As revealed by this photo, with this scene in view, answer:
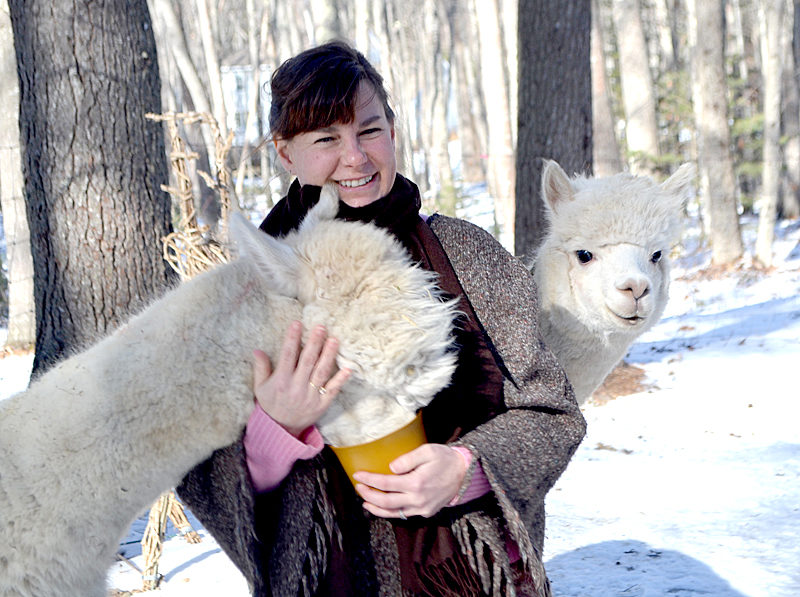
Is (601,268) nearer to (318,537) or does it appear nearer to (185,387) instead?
(318,537)

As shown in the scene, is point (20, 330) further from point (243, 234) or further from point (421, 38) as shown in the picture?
point (421, 38)

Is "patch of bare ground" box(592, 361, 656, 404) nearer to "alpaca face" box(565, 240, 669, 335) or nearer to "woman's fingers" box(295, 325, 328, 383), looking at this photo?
"alpaca face" box(565, 240, 669, 335)

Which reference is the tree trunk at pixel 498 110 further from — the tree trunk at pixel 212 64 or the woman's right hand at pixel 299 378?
the woman's right hand at pixel 299 378

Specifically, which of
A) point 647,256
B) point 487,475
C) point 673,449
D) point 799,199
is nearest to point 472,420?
point 487,475

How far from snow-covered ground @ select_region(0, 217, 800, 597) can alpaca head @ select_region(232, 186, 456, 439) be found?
2.28 metres

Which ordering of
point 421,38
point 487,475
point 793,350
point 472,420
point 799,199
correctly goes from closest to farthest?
point 487,475, point 472,420, point 793,350, point 799,199, point 421,38

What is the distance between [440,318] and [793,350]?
700 cm

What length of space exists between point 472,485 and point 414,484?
0.20 meters

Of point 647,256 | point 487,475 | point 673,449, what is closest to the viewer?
point 487,475

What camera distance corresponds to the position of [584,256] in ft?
8.93

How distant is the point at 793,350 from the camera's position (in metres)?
7.48

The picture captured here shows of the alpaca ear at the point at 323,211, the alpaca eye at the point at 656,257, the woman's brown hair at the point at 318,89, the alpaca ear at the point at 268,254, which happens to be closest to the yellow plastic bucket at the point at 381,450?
the alpaca ear at the point at 268,254

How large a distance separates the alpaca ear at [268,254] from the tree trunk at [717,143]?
38.3ft

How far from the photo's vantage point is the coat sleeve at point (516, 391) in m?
1.71
